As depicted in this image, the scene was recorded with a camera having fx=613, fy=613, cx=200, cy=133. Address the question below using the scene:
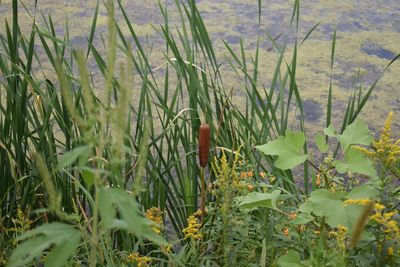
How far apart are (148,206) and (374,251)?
671 millimetres

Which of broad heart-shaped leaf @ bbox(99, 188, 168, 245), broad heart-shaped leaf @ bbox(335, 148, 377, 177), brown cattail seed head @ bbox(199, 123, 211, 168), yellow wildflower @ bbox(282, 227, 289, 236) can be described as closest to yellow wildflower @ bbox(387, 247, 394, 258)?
broad heart-shaped leaf @ bbox(335, 148, 377, 177)

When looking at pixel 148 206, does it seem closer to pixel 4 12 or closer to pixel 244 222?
pixel 244 222

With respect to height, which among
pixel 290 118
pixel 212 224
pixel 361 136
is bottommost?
pixel 290 118

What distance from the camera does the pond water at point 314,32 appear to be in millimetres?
2670

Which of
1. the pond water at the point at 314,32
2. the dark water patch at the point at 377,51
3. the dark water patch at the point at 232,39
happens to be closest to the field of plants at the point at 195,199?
the pond water at the point at 314,32

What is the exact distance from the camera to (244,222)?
1155 mm

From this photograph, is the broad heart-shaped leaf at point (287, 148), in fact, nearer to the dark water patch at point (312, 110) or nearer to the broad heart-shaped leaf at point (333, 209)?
the broad heart-shaped leaf at point (333, 209)

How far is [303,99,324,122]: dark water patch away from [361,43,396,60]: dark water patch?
56cm

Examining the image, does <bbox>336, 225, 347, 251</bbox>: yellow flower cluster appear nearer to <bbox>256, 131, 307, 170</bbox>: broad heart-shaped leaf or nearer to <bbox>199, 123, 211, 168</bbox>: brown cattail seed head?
<bbox>256, 131, 307, 170</bbox>: broad heart-shaped leaf

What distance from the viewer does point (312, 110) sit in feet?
8.37

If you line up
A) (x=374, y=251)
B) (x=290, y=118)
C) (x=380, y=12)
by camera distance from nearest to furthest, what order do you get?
(x=374, y=251) < (x=290, y=118) < (x=380, y=12)

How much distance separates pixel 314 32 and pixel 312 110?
31.2 inches

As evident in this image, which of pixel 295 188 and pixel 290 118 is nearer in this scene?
pixel 295 188

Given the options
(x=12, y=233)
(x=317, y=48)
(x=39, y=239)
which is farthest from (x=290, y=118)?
(x=39, y=239)
